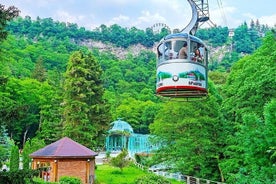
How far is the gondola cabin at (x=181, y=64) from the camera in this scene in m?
12.5

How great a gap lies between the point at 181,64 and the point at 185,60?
20cm

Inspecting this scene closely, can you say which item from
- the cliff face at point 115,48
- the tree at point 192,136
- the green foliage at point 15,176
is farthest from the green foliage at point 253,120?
the cliff face at point 115,48

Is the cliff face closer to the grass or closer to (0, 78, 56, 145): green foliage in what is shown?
(0, 78, 56, 145): green foliage

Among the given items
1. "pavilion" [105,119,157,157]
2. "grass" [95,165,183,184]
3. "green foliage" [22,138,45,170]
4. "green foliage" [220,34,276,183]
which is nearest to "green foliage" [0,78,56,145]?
"pavilion" [105,119,157,157]

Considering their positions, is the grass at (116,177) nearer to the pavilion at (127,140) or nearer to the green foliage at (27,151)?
the green foliage at (27,151)

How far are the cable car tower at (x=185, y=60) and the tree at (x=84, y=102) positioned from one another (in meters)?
17.5

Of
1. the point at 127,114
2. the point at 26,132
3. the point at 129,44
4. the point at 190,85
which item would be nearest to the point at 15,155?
the point at 190,85

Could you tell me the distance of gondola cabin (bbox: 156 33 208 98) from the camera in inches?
491

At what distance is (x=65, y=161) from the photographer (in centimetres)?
2228

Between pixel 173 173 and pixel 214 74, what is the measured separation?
3240 cm

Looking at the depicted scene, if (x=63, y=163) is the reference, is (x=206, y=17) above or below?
above

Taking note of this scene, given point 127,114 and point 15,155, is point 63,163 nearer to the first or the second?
point 15,155

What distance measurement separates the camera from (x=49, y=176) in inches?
888

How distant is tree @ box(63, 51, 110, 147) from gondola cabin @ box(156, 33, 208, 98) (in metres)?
17.5
